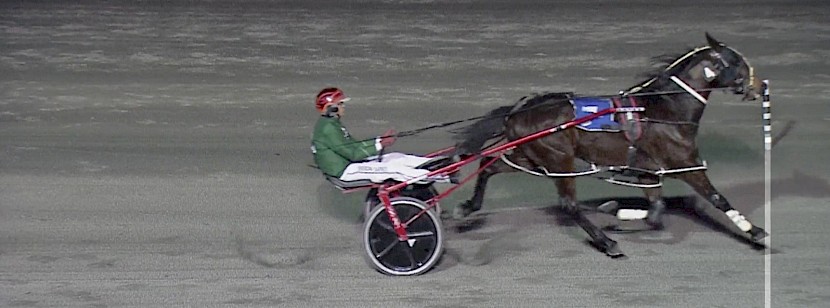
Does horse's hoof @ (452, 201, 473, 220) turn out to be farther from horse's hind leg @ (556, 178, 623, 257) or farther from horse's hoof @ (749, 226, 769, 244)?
horse's hoof @ (749, 226, 769, 244)

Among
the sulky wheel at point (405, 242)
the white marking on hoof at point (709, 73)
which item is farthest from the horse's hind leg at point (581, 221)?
the white marking on hoof at point (709, 73)

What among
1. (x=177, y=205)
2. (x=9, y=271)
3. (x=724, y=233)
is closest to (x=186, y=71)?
(x=177, y=205)

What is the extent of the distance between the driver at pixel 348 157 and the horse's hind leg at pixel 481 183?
682mm

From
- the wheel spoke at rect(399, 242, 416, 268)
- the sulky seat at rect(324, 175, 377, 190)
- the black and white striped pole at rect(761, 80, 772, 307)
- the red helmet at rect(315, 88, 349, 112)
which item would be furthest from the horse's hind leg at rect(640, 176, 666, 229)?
the red helmet at rect(315, 88, 349, 112)

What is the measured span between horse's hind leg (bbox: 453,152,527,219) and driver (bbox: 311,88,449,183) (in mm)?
682

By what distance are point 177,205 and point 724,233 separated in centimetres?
346

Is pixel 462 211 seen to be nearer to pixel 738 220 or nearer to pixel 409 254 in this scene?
pixel 409 254

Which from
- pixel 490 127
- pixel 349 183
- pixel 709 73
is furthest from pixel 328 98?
pixel 709 73

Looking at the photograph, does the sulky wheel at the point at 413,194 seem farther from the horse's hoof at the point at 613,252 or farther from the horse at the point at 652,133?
the horse's hoof at the point at 613,252

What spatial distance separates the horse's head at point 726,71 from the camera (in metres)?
7.68

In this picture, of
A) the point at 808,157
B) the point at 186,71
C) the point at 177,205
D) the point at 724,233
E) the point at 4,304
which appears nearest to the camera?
the point at 4,304

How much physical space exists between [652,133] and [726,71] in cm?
53

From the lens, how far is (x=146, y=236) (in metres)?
8.41

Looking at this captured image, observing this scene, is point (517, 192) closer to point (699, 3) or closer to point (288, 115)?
point (288, 115)
